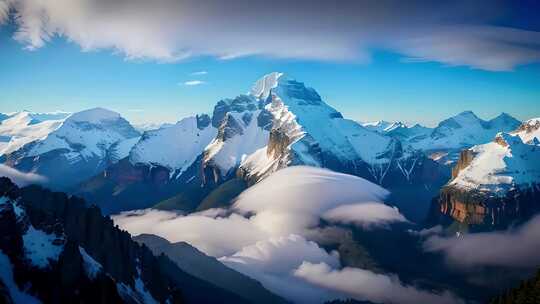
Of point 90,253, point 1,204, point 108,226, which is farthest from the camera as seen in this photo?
point 108,226

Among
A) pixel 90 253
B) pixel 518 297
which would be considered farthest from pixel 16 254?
pixel 518 297

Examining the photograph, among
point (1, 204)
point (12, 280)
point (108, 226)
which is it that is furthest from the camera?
point (108, 226)

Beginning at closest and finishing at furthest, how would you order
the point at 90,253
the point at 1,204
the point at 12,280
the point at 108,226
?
the point at 12,280
the point at 1,204
the point at 90,253
the point at 108,226

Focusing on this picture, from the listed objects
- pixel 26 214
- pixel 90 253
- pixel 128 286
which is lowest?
pixel 128 286

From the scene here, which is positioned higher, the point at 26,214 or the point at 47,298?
the point at 26,214

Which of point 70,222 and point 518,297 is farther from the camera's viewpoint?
point 70,222

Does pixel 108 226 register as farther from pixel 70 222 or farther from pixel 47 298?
pixel 47 298

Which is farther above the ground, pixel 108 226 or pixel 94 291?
pixel 108 226

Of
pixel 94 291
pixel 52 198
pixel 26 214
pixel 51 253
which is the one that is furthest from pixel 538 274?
pixel 52 198

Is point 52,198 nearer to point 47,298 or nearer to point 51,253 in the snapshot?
point 51,253
